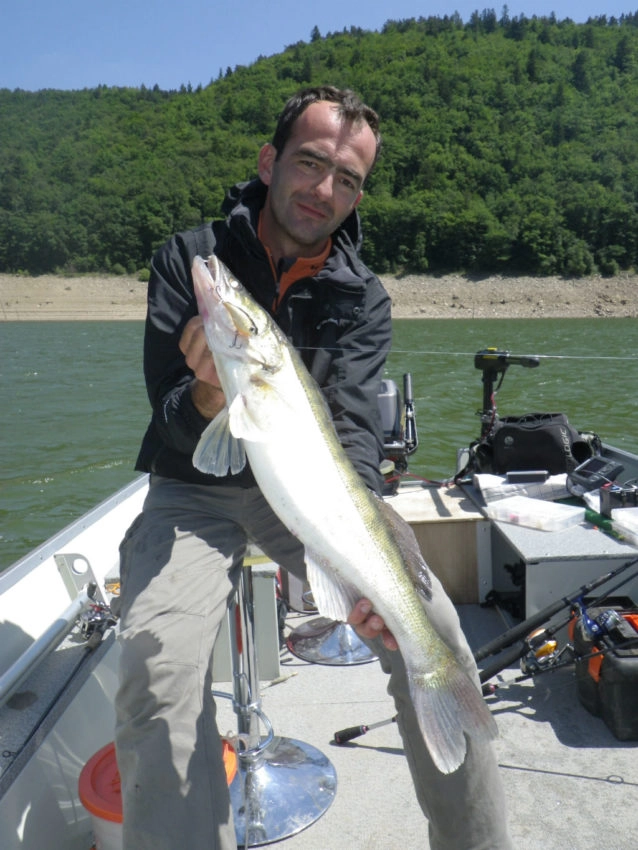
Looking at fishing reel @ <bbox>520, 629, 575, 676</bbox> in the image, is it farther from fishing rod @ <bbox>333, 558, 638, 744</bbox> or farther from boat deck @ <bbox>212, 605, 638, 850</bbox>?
boat deck @ <bbox>212, 605, 638, 850</bbox>

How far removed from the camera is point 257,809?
2.96 m

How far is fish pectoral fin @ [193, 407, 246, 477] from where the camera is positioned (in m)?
2.15

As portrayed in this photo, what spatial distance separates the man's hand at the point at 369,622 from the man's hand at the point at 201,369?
2.60 ft

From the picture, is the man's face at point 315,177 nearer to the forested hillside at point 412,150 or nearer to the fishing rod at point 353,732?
the fishing rod at point 353,732

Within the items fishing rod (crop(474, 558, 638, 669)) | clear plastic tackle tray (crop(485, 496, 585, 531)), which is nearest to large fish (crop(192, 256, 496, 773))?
fishing rod (crop(474, 558, 638, 669))

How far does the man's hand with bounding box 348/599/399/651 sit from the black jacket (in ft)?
2.37

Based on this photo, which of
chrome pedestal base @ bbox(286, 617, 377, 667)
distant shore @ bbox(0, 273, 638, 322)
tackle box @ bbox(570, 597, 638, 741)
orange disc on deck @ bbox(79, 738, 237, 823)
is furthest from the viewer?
distant shore @ bbox(0, 273, 638, 322)

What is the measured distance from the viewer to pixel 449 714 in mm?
2037

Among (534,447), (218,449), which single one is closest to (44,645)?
(218,449)

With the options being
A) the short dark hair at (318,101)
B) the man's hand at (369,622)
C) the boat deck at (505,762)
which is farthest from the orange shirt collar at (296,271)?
the boat deck at (505,762)

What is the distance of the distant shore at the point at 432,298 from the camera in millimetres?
65562

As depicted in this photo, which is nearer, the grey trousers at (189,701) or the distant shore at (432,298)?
the grey trousers at (189,701)

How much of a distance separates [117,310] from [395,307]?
2477 centimetres

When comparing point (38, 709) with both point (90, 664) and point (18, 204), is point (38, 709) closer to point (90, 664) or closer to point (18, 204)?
point (90, 664)
